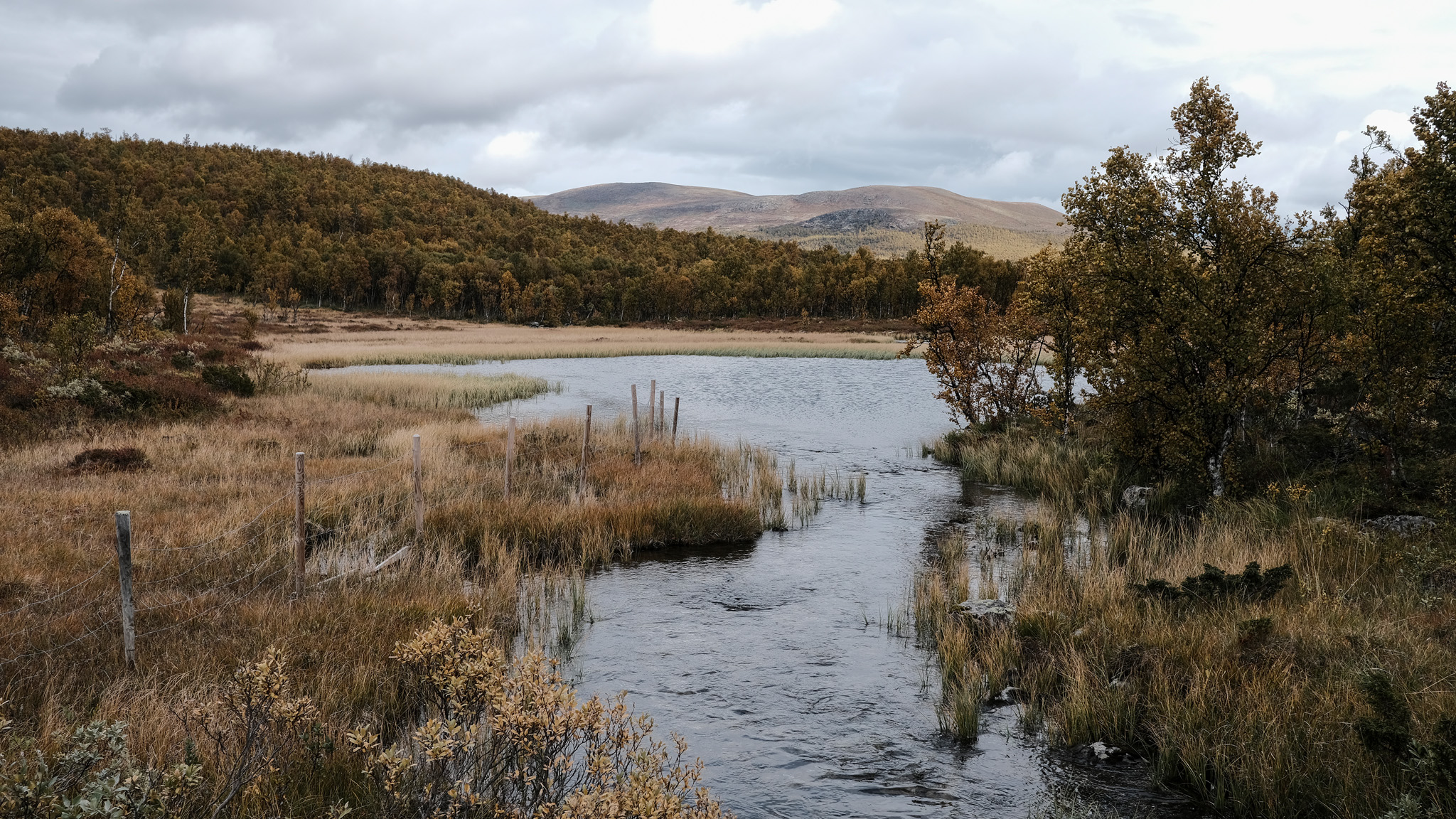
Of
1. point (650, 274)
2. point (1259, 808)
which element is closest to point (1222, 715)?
point (1259, 808)

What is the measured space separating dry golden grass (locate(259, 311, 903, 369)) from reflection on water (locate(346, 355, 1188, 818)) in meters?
38.8

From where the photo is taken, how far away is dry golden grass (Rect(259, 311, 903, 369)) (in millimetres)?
56469

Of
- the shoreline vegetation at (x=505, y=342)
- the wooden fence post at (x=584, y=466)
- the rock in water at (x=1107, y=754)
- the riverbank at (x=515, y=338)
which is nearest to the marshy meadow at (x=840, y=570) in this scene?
the rock in water at (x=1107, y=754)

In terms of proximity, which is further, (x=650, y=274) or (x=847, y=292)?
(x=650, y=274)

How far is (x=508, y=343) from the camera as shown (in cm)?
7531

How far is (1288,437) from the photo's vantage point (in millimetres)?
17047

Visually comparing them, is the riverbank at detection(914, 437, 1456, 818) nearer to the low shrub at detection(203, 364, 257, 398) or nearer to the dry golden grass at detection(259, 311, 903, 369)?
the low shrub at detection(203, 364, 257, 398)

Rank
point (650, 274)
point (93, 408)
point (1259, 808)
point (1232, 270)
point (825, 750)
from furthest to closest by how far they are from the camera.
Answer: point (650, 274), point (93, 408), point (1232, 270), point (825, 750), point (1259, 808)

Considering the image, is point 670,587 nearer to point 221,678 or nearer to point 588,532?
point 588,532

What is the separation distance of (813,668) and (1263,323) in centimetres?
1061

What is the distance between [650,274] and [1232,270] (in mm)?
117812

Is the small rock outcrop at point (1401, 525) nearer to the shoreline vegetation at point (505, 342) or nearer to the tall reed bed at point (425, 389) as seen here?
the tall reed bed at point (425, 389)

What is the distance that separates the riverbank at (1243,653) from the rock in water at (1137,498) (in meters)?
2.96

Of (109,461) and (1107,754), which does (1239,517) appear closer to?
(1107,754)
